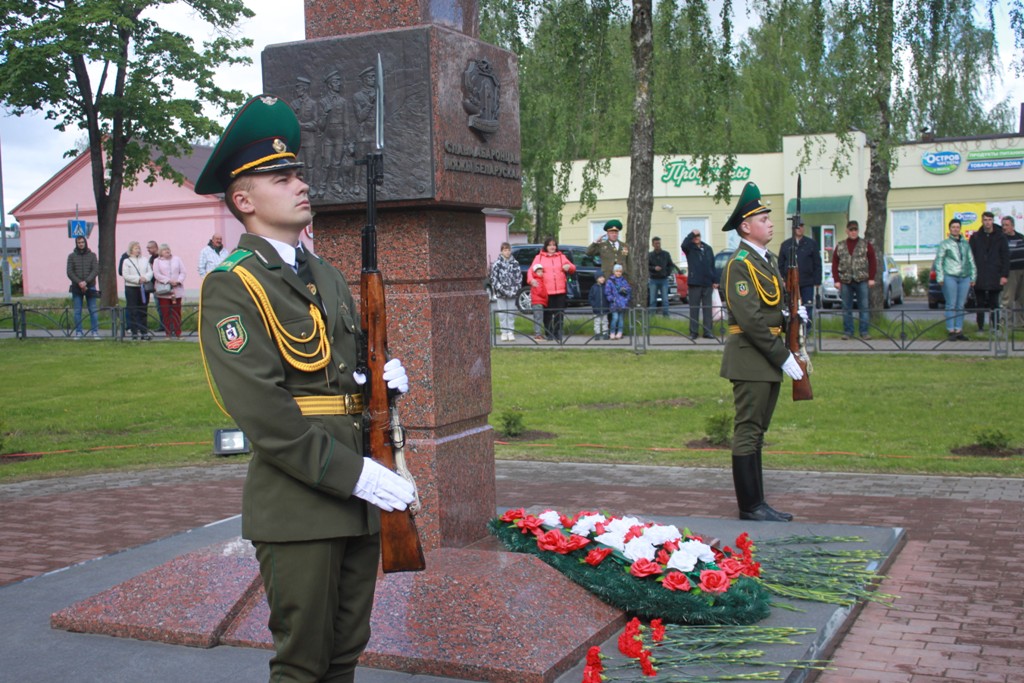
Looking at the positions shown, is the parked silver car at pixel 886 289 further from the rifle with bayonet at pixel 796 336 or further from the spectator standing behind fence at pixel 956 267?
the rifle with bayonet at pixel 796 336

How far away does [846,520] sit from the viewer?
7.84 meters

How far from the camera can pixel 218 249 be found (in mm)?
21594

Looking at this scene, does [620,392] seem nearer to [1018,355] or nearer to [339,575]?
[1018,355]

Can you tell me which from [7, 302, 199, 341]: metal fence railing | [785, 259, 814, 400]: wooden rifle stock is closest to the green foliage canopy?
[7, 302, 199, 341]: metal fence railing

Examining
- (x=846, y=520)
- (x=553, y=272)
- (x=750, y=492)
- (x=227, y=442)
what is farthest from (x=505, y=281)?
(x=750, y=492)

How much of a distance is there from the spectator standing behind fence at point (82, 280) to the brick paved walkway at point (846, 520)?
1405 cm

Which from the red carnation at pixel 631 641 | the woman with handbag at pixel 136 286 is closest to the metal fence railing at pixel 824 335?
the woman with handbag at pixel 136 286

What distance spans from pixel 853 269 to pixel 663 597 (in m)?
15.4

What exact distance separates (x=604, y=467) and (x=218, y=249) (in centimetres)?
1309

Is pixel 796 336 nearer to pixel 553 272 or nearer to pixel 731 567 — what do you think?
pixel 731 567

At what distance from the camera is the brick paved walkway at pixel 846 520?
17.6 ft

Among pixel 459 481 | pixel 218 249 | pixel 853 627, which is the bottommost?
pixel 853 627

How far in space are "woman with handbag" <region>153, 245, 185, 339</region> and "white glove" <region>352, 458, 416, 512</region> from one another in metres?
19.9

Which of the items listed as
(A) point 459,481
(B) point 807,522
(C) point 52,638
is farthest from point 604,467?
(C) point 52,638
